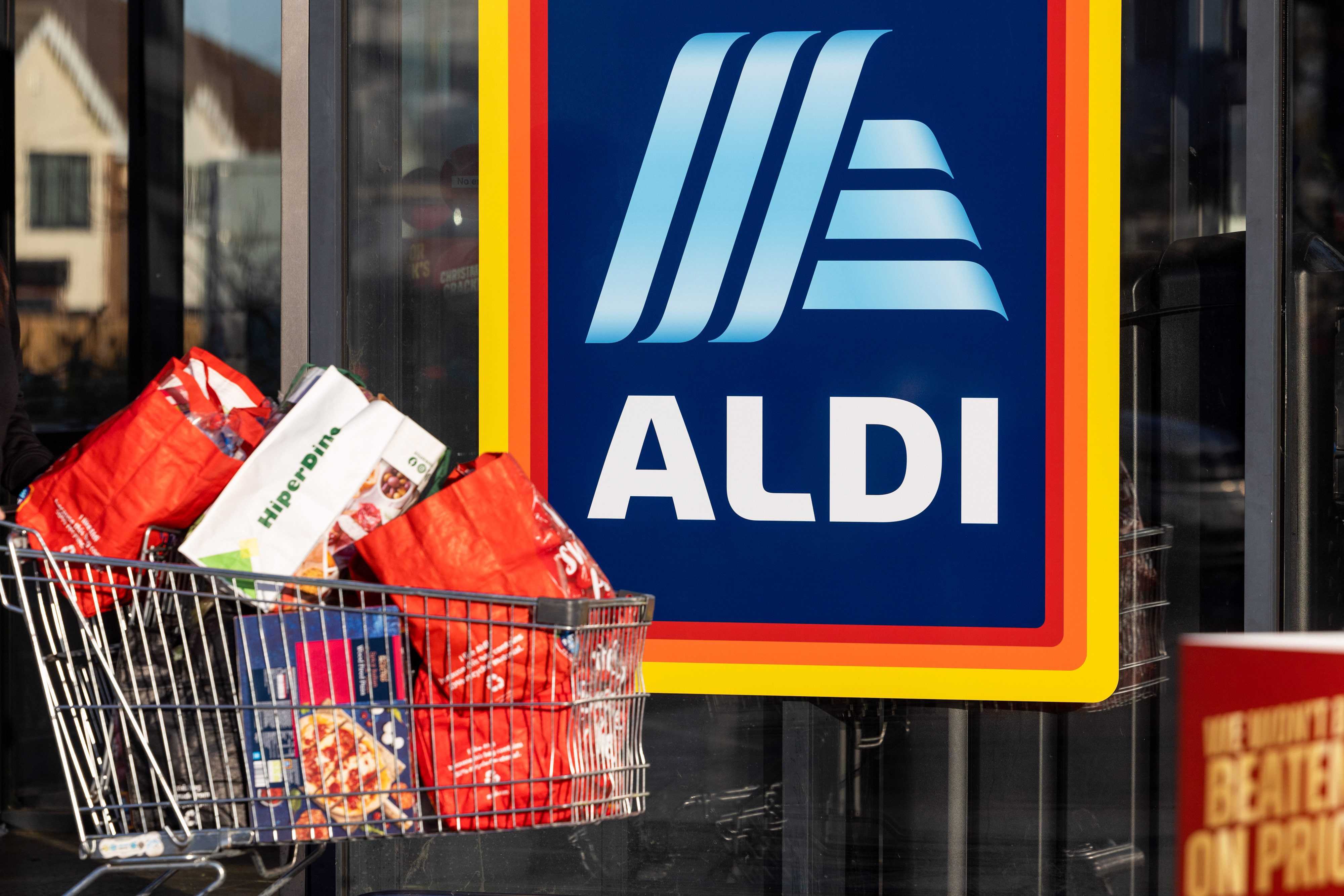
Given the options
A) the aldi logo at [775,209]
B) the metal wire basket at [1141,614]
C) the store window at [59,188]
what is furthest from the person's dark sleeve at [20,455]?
the metal wire basket at [1141,614]

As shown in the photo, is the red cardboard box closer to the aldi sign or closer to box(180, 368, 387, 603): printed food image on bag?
box(180, 368, 387, 603): printed food image on bag

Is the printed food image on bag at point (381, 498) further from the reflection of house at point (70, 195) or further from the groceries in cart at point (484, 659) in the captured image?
the reflection of house at point (70, 195)

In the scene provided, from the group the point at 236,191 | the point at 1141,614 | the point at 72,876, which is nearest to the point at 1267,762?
the point at 1141,614

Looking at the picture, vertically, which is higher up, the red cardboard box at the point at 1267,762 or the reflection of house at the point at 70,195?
the reflection of house at the point at 70,195

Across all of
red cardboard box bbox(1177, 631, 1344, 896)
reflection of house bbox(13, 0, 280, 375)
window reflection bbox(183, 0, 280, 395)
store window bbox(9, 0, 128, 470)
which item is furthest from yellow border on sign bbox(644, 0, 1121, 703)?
store window bbox(9, 0, 128, 470)

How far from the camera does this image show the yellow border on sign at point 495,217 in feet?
9.75

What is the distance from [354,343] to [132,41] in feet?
6.33

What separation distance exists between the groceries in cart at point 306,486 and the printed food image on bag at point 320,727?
9cm

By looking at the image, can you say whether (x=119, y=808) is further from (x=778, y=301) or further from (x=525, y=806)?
(x=778, y=301)

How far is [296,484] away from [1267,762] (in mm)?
1454

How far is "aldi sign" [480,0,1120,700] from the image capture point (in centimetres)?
284

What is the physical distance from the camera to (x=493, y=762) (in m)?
1.96

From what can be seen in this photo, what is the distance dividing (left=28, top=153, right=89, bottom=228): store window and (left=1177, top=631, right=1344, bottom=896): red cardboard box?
4.09 metres

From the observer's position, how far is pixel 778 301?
2902mm
